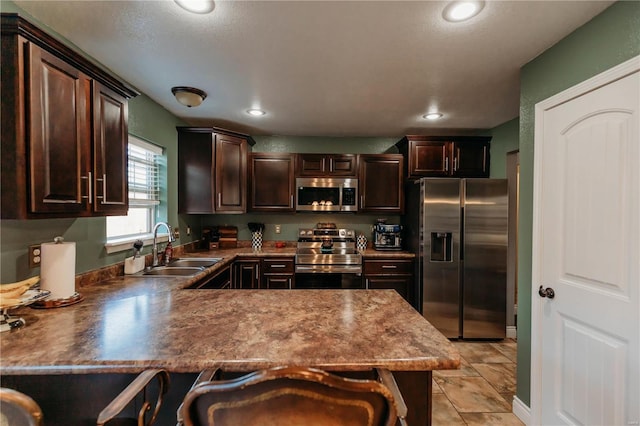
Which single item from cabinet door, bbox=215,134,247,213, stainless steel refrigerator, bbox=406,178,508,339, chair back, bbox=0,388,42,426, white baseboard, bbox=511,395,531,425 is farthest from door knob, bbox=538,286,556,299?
cabinet door, bbox=215,134,247,213

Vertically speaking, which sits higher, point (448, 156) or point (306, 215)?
point (448, 156)

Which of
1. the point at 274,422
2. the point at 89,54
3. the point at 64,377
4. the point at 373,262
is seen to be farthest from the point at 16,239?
the point at 373,262

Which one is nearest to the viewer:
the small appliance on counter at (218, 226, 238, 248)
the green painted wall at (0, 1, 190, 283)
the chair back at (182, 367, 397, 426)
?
the chair back at (182, 367, 397, 426)

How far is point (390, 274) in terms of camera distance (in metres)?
3.48

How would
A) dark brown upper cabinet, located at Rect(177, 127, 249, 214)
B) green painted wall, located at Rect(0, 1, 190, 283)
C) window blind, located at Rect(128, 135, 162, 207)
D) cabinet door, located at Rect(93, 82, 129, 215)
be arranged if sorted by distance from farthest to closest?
dark brown upper cabinet, located at Rect(177, 127, 249, 214), window blind, located at Rect(128, 135, 162, 207), cabinet door, located at Rect(93, 82, 129, 215), green painted wall, located at Rect(0, 1, 190, 283)

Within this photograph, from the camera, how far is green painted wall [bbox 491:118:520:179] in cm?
318

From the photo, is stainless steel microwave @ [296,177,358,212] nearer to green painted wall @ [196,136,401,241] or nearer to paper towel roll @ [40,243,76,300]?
green painted wall @ [196,136,401,241]

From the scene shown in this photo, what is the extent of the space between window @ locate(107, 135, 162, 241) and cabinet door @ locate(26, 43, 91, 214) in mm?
935

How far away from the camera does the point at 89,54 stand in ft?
6.31

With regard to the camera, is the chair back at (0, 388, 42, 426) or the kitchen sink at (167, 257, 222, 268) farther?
the kitchen sink at (167, 257, 222, 268)

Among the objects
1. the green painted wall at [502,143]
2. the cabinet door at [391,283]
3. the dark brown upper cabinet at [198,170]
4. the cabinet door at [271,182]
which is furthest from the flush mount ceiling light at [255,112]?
the green painted wall at [502,143]

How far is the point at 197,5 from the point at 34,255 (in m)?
1.62

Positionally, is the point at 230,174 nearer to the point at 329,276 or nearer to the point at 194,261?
the point at 194,261

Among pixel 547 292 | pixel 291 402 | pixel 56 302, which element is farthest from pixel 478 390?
pixel 56 302
